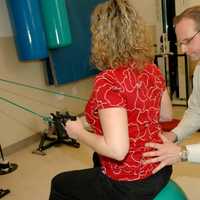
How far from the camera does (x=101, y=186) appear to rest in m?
1.40

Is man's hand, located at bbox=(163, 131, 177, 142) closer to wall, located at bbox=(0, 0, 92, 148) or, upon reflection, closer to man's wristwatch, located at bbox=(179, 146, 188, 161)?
man's wristwatch, located at bbox=(179, 146, 188, 161)

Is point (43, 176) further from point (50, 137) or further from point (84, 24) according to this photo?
point (84, 24)

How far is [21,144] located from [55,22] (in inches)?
55.7

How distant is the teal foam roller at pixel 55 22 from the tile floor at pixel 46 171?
1.15 metres

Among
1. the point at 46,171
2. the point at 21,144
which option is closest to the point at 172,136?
the point at 46,171

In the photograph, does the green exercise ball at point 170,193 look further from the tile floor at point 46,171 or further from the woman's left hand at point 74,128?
the tile floor at point 46,171

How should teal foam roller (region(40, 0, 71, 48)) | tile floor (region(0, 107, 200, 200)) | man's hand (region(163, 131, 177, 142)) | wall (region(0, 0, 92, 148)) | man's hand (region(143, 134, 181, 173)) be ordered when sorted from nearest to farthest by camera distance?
man's hand (region(143, 134, 181, 173)) < man's hand (region(163, 131, 177, 142)) < tile floor (region(0, 107, 200, 200)) < teal foam roller (region(40, 0, 71, 48)) < wall (region(0, 0, 92, 148))

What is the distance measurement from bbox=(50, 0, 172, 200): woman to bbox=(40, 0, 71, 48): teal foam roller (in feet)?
6.62

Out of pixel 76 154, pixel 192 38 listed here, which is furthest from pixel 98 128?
pixel 76 154

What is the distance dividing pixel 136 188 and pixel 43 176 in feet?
5.60

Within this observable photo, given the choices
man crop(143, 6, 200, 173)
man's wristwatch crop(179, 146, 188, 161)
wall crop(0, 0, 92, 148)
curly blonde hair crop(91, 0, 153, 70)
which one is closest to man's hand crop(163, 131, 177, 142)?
man crop(143, 6, 200, 173)

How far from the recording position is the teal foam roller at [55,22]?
3229 mm

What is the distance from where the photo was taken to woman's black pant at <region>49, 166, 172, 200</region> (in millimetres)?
1340

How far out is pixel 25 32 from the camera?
3.18m
